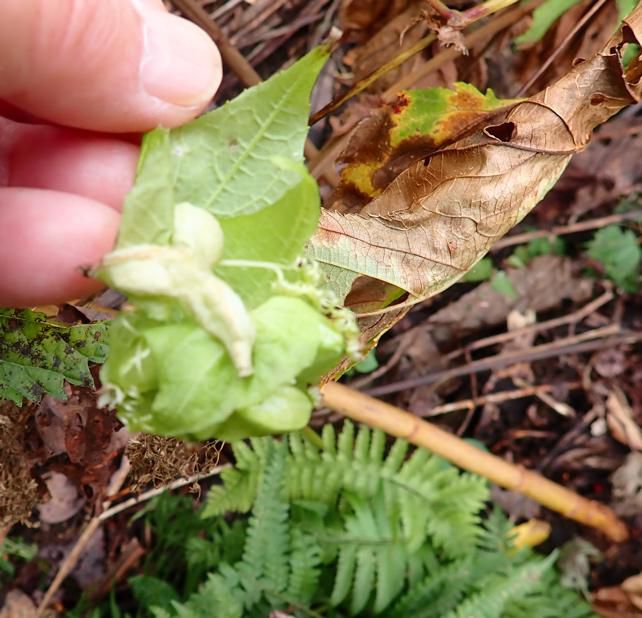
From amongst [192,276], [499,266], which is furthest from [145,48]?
[499,266]

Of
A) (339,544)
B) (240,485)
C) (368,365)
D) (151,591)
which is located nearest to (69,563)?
(151,591)

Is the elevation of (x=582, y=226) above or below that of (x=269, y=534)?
above

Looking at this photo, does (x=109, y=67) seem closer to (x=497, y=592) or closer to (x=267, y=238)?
(x=267, y=238)

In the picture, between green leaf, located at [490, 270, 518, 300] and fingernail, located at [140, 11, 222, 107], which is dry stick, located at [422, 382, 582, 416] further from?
fingernail, located at [140, 11, 222, 107]

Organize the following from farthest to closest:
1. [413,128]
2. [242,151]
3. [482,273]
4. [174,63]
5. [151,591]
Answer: [482,273], [151,591], [413,128], [174,63], [242,151]

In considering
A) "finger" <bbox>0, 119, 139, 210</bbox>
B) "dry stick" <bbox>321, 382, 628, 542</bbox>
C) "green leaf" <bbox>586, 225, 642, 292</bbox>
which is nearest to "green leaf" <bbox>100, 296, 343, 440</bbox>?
"finger" <bbox>0, 119, 139, 210</bbox>

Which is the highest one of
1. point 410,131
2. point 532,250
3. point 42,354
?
point 410,131
